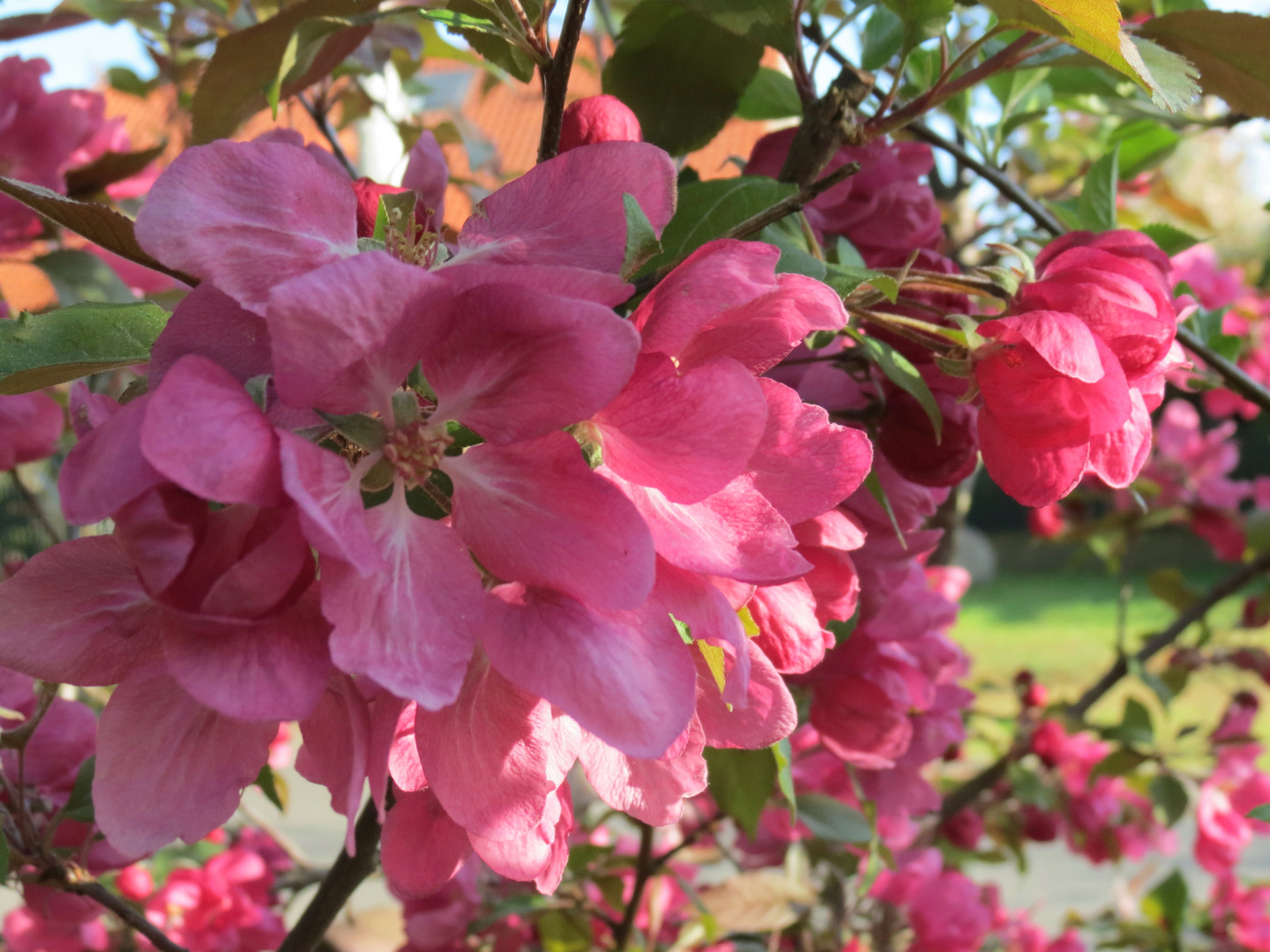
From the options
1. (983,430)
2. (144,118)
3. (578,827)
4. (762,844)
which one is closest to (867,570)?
(983,430)

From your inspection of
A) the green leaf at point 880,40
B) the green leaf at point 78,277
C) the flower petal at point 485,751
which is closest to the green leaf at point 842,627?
the flower petal at point 485,751

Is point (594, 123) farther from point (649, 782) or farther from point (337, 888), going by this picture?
point (337, 888)

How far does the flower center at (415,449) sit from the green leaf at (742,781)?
0.37 metres

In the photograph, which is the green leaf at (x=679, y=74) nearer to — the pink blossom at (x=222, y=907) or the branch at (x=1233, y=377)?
the branch at (x=1233, y=377)

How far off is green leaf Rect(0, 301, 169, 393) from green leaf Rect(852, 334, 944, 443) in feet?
0.94

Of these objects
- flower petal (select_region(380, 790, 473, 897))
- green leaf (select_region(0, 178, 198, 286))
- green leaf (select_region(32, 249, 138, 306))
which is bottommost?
green leaf (select_region(32, 249, 138, 306))

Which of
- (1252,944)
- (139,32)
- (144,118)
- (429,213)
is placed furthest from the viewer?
(144,118)

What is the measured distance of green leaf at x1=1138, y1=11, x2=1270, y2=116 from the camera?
1.69 ft

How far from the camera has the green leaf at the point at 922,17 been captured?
1.69 feet

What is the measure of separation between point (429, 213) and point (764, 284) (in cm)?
18

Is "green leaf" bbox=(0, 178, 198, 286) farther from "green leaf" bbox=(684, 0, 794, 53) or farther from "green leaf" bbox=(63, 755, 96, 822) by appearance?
"green leaf" bbox=(63, 755, 96, 822)

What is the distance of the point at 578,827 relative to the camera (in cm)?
131

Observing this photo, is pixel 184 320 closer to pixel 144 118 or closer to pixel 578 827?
pixel 578 827

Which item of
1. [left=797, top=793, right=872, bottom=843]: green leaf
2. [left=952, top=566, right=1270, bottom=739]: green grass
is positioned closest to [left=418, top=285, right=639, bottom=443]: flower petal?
[left=797, top=793, right=872, bottom=843]: green leaf
